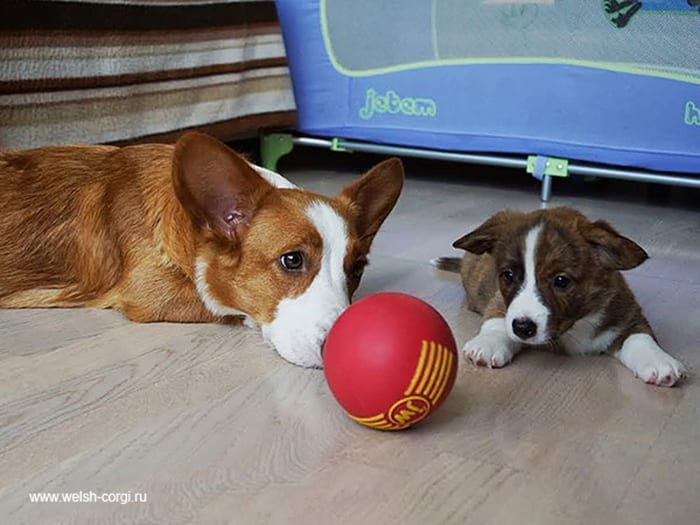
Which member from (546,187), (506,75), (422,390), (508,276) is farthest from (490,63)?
(422,390)

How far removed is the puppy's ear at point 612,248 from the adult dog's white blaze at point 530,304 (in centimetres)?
11

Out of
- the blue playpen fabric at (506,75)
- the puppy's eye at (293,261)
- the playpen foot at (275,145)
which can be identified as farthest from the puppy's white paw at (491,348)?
the playpen foot at (275,145)

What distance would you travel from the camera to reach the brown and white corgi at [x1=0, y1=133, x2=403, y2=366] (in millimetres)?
1609

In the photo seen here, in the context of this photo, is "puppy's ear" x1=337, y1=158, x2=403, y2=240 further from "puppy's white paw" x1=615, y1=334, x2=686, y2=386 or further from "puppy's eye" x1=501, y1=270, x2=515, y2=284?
"puppy's white paw" x1=615, y1=334, x2=686, y2=386

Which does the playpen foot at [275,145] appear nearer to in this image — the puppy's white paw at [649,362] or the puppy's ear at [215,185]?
the puppy's ear at [215,185]

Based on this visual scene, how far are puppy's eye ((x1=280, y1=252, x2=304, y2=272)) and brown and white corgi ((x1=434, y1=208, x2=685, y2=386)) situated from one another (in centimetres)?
35

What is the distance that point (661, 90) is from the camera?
10.0 ft

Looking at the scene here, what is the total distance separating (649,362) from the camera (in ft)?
5.20

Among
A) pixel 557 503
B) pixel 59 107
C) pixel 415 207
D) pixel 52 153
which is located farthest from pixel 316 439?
pixel 415 207

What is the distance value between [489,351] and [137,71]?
1.82 m

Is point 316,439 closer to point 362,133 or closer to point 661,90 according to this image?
point 661,90

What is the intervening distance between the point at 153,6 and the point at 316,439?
2149 mm

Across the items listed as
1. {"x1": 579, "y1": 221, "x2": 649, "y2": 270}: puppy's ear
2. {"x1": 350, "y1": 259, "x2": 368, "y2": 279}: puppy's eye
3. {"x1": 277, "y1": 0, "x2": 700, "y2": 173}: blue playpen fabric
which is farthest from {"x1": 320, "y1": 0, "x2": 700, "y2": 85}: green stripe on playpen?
{"x1": 350, "y1": 259, "x2": 368, "y2": 279}: puppy's eye

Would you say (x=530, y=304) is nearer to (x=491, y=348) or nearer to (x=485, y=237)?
(x=491, y=348)
